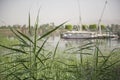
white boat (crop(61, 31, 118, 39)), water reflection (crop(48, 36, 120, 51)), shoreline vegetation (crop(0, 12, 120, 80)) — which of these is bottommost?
shoreline vegetation (crop(0, 12, 120, 80))

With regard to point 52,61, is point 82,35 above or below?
above

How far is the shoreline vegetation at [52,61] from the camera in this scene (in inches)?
79.3

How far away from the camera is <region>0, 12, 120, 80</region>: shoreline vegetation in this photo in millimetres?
2014

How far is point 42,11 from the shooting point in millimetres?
2098

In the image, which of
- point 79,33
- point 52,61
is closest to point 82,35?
point 79,33

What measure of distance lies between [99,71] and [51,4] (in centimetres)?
55

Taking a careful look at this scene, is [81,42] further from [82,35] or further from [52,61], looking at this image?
[52,61]

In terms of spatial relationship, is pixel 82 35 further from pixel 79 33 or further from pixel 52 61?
pixel 52 61

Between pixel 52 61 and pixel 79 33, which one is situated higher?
pixel 79 33

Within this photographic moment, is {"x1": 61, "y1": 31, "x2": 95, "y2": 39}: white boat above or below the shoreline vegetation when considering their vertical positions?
above

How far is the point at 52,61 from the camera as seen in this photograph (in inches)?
80.7

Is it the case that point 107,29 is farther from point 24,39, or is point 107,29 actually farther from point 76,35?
point 24,39

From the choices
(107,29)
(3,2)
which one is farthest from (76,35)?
(3,2)

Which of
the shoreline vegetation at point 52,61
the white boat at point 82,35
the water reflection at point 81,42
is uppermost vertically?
the white boat at point 82,35
